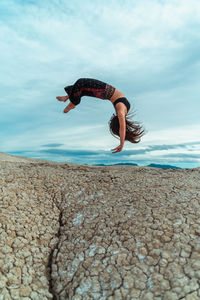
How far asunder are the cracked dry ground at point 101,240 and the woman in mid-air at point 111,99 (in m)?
1.68

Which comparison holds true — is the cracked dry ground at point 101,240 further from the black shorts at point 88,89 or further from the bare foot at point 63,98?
the bare foot at point 63,98

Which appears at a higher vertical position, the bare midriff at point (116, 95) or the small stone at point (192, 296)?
the bare midriff at point (116, 95)

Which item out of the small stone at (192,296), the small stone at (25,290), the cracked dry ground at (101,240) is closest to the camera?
the small stone at (192,296)

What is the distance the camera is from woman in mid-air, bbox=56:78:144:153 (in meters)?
5.37

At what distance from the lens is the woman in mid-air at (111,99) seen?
5.37 meters

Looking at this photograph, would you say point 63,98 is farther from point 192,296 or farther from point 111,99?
point 192,296

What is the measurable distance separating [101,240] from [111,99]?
3419 millimetres

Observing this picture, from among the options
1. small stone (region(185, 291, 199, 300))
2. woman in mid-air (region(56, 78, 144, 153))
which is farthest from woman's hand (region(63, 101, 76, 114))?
small stone (region(185, 291, 199, 300))

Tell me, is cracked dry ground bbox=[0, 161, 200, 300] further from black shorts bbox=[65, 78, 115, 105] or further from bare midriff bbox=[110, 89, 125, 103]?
black shorts bbox=[65, 78, 115, 105]

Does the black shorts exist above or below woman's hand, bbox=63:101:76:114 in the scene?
above

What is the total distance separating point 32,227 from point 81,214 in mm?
665

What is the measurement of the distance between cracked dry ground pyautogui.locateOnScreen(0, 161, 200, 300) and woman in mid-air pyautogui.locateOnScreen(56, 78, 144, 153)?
5.51ft

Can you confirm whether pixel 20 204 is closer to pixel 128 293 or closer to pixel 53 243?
pixel 53 243

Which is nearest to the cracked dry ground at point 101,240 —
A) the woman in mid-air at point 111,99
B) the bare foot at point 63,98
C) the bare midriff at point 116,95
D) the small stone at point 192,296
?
the small stone at point 192,296
